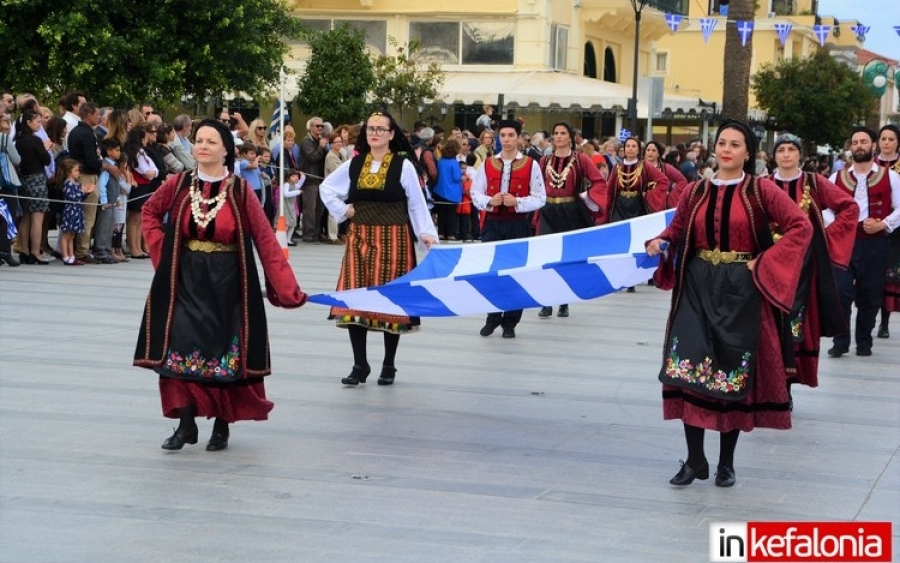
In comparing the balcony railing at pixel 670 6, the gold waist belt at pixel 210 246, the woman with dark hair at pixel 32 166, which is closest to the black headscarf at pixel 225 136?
the gold waist belt at pixel 210 246

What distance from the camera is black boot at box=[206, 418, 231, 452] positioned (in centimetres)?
831

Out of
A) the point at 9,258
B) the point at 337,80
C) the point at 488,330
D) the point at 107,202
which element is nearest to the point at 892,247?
the point at 488,330

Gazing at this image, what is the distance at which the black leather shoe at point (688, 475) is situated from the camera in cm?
777

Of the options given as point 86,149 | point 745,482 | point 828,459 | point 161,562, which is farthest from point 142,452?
point 86,149

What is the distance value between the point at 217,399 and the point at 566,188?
23.8 feet

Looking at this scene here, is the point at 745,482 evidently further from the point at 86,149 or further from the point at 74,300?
the point at 86,149

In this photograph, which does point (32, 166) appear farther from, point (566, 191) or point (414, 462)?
point (414, 462)

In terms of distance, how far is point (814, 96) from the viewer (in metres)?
50.9

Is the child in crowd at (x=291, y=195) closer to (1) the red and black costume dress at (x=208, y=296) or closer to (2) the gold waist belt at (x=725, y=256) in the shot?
(1) the red and black costume dress at (x=208, y=296)

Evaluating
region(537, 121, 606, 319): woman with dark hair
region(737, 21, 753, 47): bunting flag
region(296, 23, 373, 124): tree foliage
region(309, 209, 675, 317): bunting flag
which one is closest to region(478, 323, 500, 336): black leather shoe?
region(537, 121, 606, 319): woman with dark hair

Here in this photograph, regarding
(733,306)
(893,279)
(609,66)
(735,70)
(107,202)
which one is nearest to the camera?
(733,306)

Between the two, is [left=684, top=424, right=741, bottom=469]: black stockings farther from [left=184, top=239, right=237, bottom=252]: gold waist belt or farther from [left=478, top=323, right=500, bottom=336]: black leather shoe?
[left=478, top=323, right=500, bottom=336]: black leather shoe

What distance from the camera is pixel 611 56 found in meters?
45.7

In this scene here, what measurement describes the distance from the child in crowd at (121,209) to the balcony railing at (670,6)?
96.6 feet
